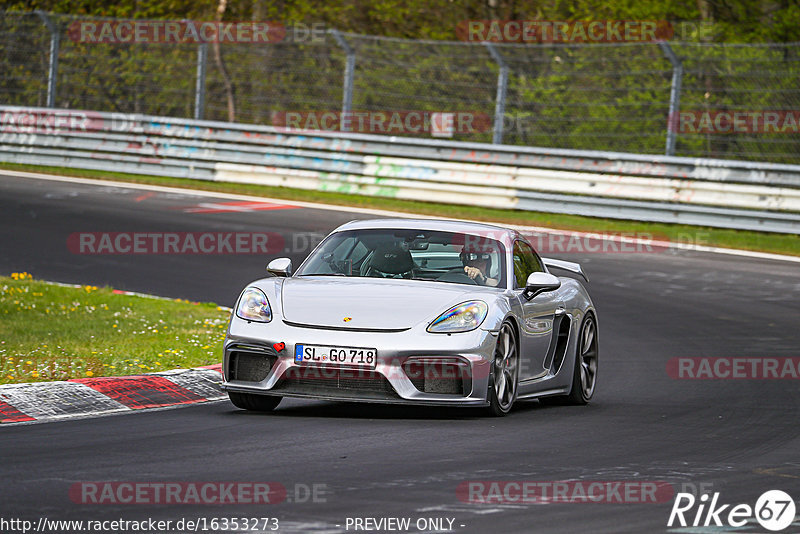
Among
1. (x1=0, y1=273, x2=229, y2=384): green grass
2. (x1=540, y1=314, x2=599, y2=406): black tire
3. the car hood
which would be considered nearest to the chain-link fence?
(x1=0, y1=273, x2=229, y2=384): green grass

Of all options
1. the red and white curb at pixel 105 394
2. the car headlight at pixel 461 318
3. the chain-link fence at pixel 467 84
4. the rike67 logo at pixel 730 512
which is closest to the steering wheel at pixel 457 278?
the car headlight at pixel 461 318

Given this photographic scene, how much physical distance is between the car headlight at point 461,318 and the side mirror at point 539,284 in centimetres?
65

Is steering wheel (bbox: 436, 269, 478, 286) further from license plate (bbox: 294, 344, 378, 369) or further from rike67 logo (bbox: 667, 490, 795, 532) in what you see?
rike67 logo (bbox: 667, 490, 795, 532)

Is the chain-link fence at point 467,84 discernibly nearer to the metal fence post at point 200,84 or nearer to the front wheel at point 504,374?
the metal fence post at point 200,84

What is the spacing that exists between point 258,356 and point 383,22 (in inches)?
1031

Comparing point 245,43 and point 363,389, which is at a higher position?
point 245,43

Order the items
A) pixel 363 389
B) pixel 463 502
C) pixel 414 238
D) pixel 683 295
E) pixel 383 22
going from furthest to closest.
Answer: pixel 383 22 → pixel 683 295 → pixel 414 238 → pixel 363 389 → pixel 463 502

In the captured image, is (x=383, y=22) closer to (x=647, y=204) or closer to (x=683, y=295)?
(x=647, y=204)

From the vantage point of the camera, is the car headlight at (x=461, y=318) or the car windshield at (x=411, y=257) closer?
the car headlight at (x=461, y=318)

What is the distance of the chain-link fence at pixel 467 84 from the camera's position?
21969mm

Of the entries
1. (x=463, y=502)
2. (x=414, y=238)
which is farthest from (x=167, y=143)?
(x=463, y=502)

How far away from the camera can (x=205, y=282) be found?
640 inches

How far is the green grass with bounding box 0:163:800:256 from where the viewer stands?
20.7 meters

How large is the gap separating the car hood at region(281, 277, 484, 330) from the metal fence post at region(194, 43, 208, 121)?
57.1 ft
